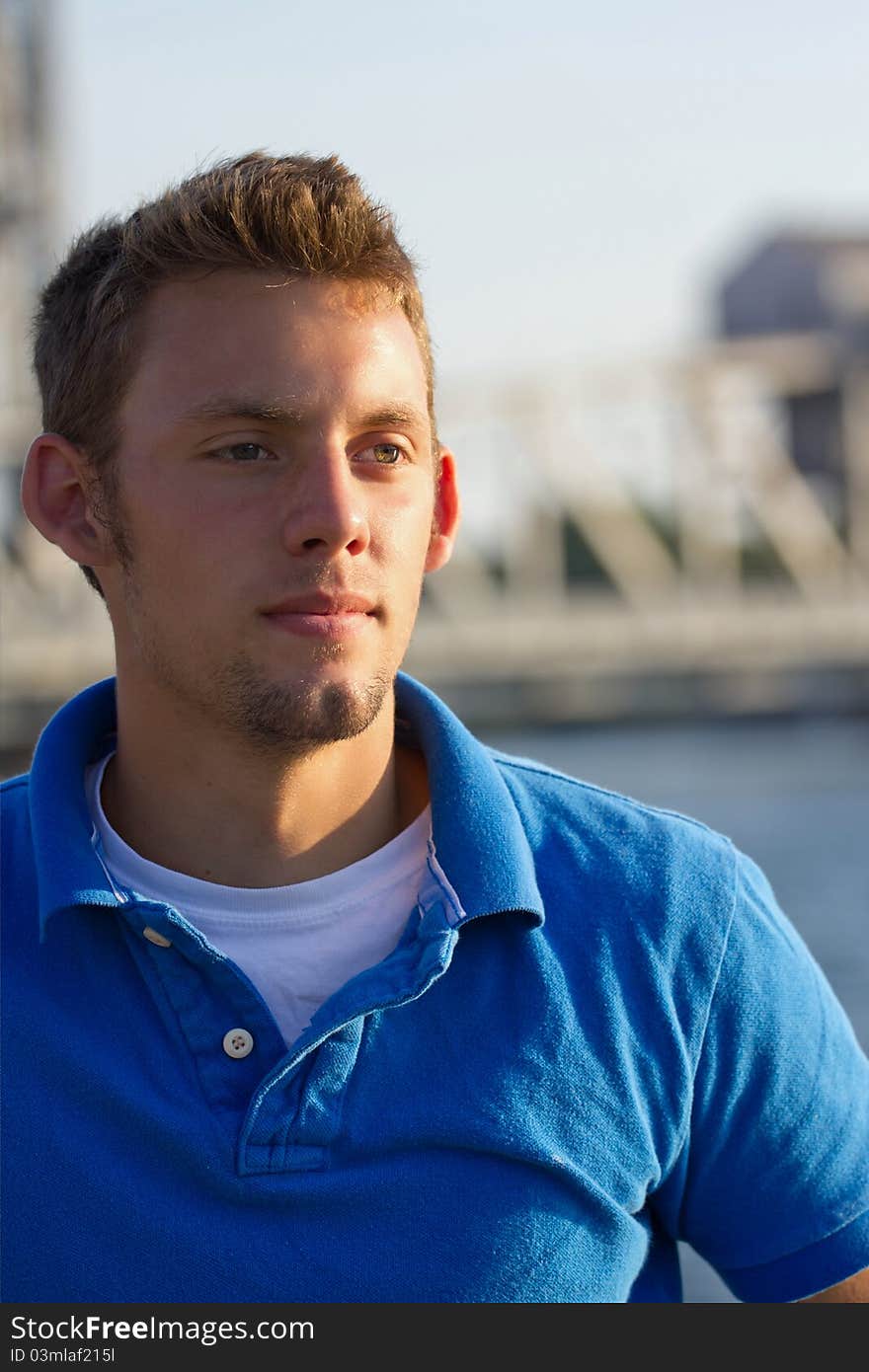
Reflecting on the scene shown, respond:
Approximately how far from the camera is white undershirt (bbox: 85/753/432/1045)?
1876mm

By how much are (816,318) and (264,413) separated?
65.0 metres

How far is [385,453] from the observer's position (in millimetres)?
1923

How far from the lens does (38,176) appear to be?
28.8 m

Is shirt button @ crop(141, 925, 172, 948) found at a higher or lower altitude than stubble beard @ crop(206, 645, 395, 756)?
lower

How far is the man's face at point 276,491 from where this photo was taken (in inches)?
72.7

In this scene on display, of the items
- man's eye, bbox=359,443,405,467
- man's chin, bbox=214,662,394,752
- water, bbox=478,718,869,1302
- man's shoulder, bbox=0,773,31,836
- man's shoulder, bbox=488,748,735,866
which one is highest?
man's eye, bbox=359,443,405,467

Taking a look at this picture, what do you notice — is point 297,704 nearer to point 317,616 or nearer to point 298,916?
point 317,616

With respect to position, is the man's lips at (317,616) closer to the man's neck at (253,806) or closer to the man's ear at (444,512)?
the man's neck at (253,806)

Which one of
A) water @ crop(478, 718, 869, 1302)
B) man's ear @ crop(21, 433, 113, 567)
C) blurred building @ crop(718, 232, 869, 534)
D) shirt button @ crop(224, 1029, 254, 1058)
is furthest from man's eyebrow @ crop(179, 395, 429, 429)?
blurred building @ crop(718, 232, 869, 534)

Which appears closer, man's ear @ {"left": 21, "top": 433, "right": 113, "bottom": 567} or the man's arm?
the man's arm

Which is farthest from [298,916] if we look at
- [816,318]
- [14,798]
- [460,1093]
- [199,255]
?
[816,318]

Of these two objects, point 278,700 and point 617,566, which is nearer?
point 278,700

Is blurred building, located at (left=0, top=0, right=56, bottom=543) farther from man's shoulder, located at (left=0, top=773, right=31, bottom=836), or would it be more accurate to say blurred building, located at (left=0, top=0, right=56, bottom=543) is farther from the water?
man's shoulder, located at (left=0, top=773, right=31, bottom=836)

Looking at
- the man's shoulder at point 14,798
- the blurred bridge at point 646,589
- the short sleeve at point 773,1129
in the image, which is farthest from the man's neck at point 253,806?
the blurred bridge at point 646,589
